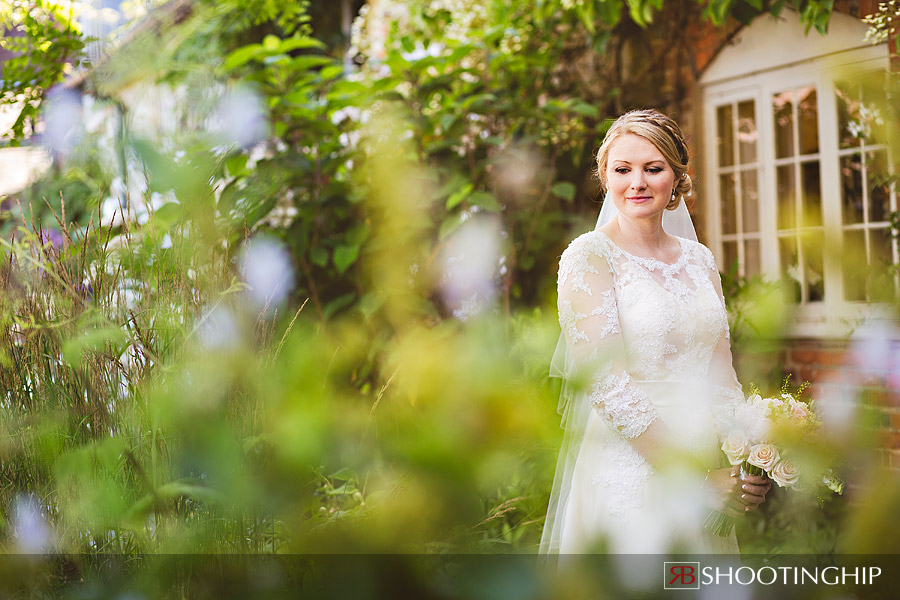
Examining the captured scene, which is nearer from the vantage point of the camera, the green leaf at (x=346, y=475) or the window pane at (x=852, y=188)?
the green leaf at (x=346, y=475)

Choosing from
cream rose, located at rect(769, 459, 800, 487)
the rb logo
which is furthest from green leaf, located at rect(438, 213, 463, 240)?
the rb logo

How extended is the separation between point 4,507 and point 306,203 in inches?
121

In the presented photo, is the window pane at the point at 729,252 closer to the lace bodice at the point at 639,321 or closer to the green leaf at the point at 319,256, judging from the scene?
the green leaf at the point at 319,256

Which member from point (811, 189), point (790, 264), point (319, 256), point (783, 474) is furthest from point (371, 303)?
point (783, 474)

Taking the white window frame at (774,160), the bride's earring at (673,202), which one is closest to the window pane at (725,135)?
the white window frame at (774,160)

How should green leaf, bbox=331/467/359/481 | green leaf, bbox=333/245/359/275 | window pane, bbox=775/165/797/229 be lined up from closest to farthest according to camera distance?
green leaf, bbox=331/467/359/481, green leaf, bbox=333/245/359/275, window pane, bbox=775/165/797/229

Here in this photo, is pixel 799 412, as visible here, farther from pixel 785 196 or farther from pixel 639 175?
pixel 785 196

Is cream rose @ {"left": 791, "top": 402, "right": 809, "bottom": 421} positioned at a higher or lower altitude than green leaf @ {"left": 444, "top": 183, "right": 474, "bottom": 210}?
lower

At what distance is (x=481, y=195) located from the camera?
155 inches

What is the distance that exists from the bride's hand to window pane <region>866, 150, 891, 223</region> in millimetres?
2416

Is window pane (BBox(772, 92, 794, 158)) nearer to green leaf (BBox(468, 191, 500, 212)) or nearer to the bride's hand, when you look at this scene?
green leaf (BBox(468, 191, 500, 212))

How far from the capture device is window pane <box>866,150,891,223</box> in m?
3.40

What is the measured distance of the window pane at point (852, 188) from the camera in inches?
158

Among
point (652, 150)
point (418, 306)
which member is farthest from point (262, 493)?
point (418, 306)
